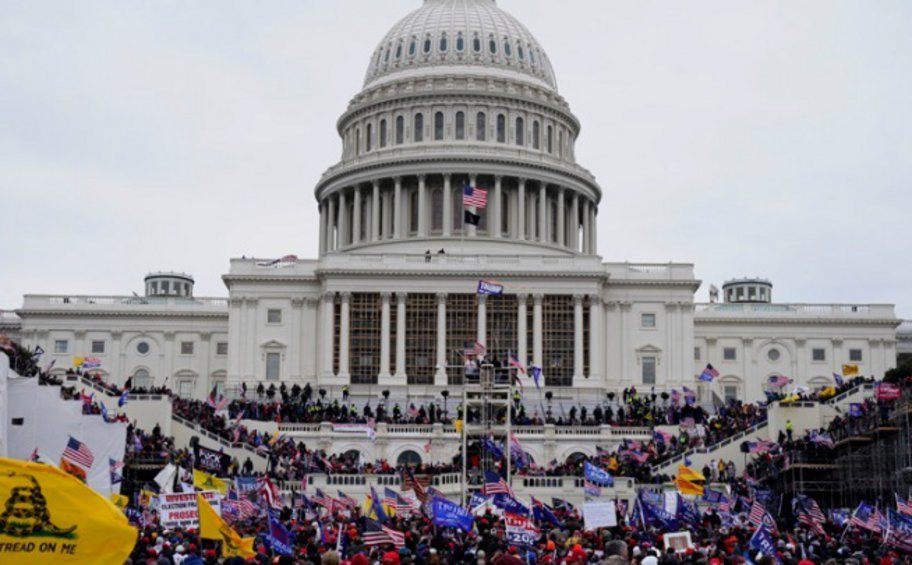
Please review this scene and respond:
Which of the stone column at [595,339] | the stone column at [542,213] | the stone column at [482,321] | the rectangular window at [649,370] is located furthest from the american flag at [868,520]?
the stone column at [542,213]

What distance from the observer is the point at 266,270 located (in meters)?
105

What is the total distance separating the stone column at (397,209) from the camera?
116688 mm

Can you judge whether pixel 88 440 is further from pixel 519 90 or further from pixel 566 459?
pixel 519 90

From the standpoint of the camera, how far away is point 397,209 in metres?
117

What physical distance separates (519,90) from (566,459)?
5224 cm

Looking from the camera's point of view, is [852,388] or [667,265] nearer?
[852,388]

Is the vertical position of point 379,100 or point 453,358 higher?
point 379,100

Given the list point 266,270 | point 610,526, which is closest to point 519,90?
point 266,270

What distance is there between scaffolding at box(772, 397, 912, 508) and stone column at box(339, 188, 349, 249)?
197 ft

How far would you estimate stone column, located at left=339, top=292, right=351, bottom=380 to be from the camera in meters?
100

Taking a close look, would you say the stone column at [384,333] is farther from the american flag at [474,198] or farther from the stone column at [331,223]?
the stone column at [331,223]

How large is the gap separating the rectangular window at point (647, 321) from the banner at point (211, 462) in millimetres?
44612

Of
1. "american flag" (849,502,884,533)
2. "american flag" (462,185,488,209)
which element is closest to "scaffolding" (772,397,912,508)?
"american flag" (849,502,884,533)

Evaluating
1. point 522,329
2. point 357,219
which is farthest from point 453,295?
point 357,219
